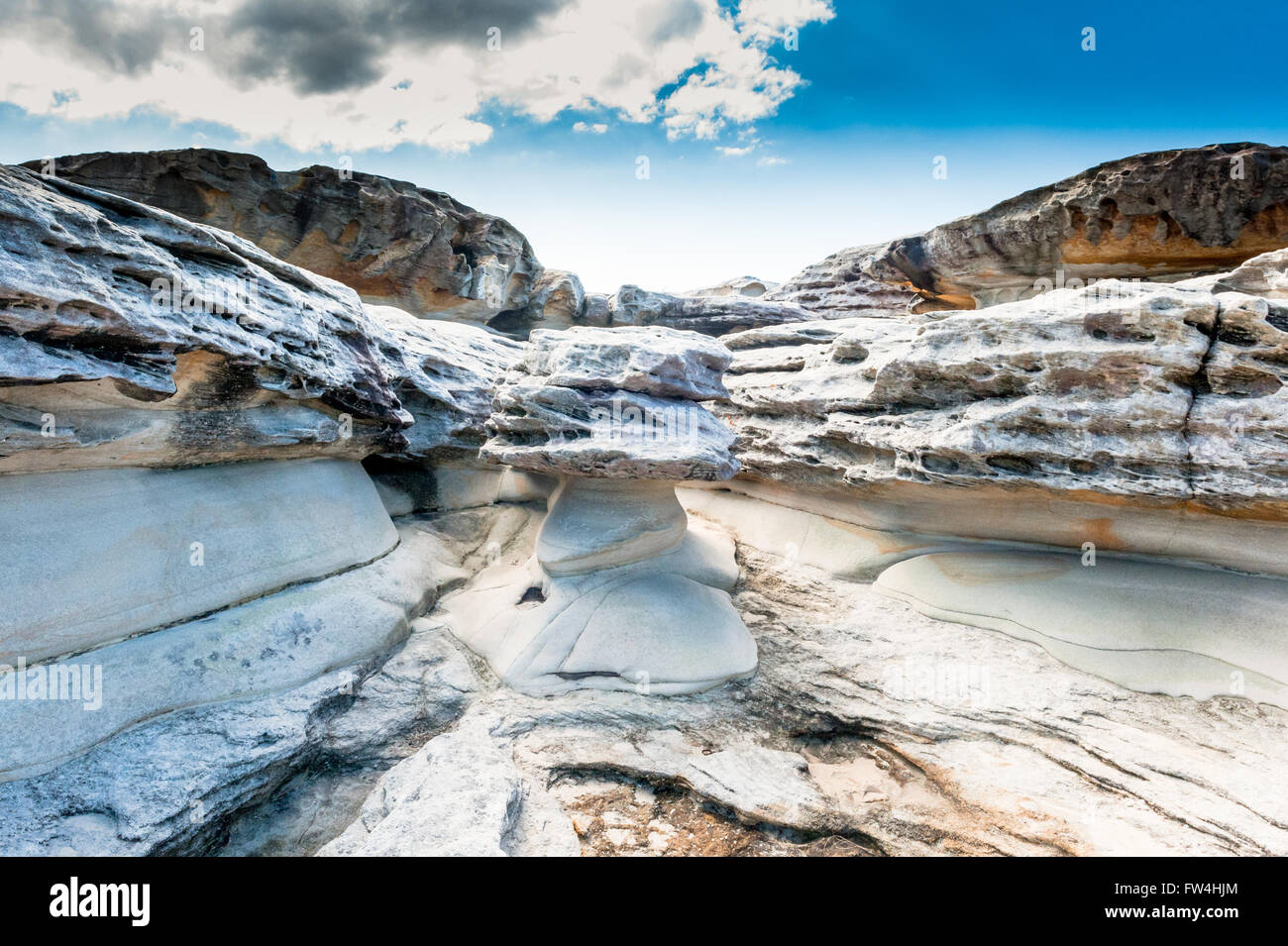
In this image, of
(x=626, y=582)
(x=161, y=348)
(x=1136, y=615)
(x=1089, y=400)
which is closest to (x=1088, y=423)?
(x=1089, y=400)

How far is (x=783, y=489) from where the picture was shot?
6.34m

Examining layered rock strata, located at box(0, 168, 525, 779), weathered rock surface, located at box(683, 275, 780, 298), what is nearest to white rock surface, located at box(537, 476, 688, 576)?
layered rock strata, located at box(0, 168, 525, 779)

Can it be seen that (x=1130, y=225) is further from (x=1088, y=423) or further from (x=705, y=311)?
(x=705, y=311)

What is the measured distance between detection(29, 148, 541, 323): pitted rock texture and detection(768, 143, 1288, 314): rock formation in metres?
9.14

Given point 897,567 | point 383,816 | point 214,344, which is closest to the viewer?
point 383,816

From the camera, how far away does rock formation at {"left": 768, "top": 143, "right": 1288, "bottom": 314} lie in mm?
7598

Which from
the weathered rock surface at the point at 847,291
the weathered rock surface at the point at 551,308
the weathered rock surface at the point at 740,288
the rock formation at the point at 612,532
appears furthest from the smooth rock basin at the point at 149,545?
the weathered rock surface at the point at 740,288

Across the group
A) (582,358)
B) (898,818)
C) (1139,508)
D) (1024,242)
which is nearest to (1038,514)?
(1139,508)

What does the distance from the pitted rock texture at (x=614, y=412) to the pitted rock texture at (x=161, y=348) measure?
135cm

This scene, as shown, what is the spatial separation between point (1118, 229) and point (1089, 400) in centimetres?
675

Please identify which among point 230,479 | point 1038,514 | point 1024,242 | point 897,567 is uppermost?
point 1024,242

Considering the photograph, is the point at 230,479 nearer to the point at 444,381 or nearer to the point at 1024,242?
the point at 444,381

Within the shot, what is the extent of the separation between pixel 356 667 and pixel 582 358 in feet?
9.37

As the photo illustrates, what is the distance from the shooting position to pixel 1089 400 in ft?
13.3
